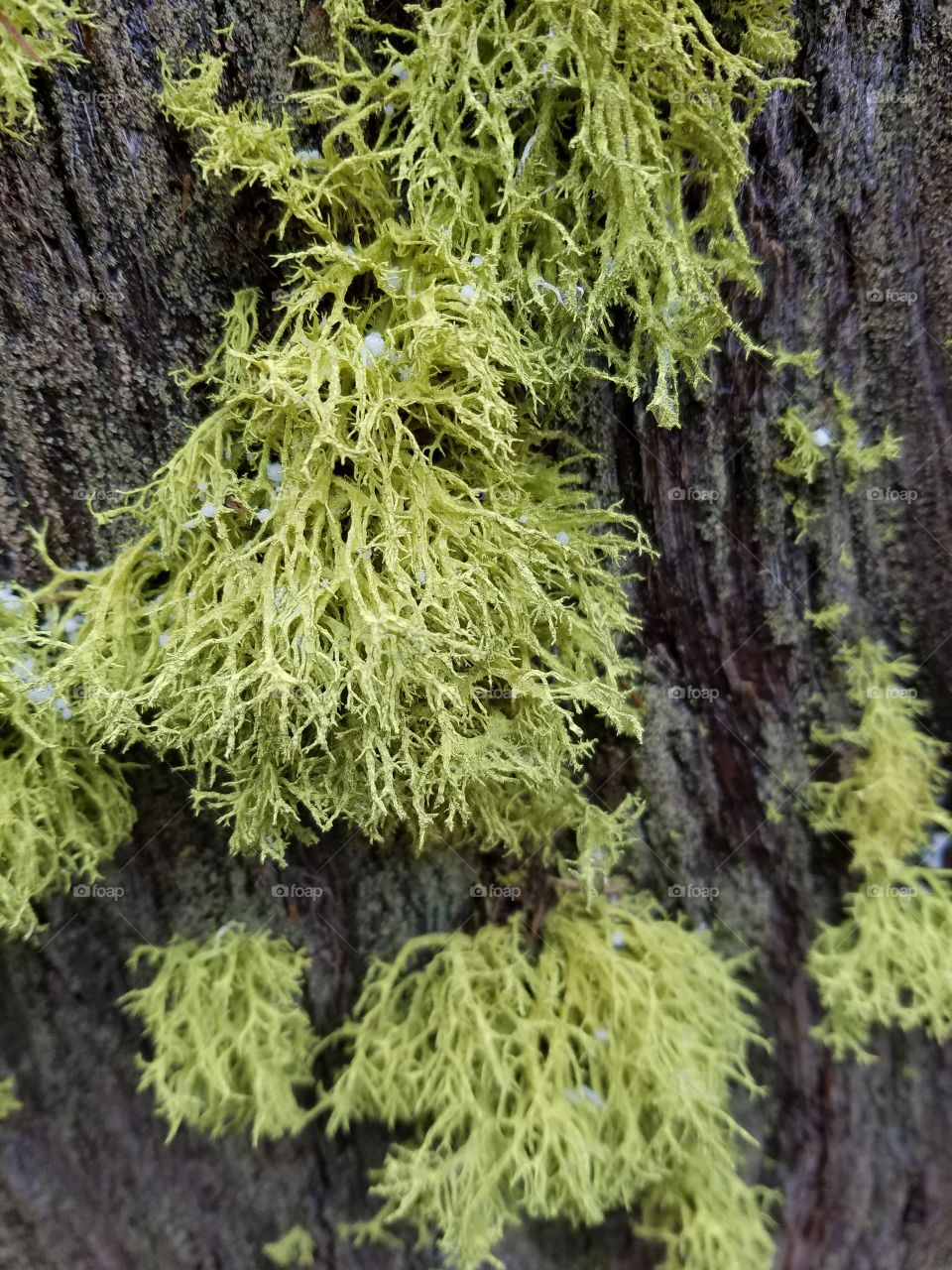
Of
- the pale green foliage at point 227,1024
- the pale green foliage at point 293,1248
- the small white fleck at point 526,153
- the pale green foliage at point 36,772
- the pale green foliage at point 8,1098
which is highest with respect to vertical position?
the small white fleck at point 526,153

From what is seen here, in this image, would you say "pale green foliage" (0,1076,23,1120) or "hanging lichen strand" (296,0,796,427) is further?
"pale green foliage" (0,1076,23,1120)

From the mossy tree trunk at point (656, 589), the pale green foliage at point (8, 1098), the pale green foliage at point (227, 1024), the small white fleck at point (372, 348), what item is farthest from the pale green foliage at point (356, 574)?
the pale green foliage at point (8, 1098)

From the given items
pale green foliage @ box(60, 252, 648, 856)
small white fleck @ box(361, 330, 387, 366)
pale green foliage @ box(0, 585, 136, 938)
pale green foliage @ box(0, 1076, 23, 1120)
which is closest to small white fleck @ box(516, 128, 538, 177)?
pale green foliage @ box(60, 252, 648, 856)

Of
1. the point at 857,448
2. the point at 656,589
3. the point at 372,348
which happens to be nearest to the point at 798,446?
the point at 857,448

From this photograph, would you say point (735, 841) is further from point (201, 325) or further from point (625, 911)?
point (201, 325)

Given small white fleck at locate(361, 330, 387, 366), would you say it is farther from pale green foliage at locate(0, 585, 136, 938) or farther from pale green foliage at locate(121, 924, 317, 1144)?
pale green foliage at locate(121, 924, 317, 1144)

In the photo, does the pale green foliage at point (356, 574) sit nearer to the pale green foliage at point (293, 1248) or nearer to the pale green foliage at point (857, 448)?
the pale green foliage at point (857, 448)
